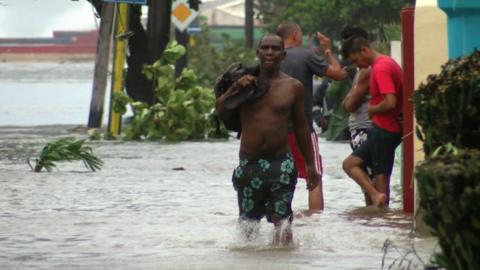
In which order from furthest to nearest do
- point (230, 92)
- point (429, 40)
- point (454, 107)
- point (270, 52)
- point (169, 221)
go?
point (169, 221)
point (429, 40)
point (270, 52)
point (230, 92)
point (454, 107)

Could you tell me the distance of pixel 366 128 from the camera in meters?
13.8

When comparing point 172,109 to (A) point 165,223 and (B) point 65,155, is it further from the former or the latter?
(A) point 165,223

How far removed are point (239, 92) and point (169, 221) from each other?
8.33 ft

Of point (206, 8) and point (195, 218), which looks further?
point (206, 8)

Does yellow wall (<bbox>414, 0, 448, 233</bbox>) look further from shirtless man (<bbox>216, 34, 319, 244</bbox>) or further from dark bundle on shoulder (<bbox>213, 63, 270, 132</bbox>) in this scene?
dark bundle on shoulder (<bbox>213, 63, 270, 132</bbox>)

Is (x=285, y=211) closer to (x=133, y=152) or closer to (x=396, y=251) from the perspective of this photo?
(x=396, y=251)

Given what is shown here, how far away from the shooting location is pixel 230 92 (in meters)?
11.2

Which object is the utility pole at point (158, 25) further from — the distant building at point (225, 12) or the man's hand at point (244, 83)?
the distant building at point (225, 12)

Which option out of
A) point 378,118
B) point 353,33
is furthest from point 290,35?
point 378,118

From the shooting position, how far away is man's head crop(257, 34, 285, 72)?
11.3 metres

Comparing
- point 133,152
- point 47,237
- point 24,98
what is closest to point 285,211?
point 47,237

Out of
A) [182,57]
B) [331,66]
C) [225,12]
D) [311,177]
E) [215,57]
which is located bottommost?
[225,12]

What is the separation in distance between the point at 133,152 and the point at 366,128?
30.1 ft

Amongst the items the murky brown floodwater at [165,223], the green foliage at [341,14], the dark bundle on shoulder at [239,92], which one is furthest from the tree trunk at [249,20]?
the dark bundle on shoulder at [239,92]
